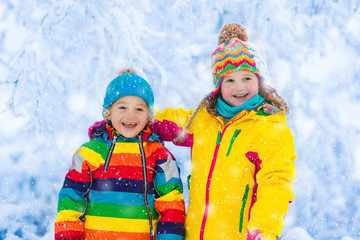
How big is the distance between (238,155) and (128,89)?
30.4 inches

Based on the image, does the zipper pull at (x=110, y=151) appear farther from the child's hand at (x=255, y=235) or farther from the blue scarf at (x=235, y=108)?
the child's hand at (x=255, y=235)

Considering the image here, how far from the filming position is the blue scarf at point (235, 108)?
7.00ft

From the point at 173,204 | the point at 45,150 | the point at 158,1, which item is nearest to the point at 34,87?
the point at 45,150

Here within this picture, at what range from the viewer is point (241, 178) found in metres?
2.00

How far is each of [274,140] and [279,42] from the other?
2848 mm

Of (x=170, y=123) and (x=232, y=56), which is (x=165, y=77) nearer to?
(x=170, y=123)

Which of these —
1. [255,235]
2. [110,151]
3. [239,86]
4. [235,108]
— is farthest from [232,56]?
[255,235]

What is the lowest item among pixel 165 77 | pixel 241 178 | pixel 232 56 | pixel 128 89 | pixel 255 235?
pixel 255 235

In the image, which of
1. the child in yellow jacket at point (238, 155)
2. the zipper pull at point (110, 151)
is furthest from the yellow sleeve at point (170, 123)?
the zipper pull at point (110, 151)

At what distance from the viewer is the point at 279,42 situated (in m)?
4.50

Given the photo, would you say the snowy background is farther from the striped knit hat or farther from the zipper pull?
the zipper pull

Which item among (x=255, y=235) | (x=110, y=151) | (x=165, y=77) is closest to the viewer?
(x=255, y=235)

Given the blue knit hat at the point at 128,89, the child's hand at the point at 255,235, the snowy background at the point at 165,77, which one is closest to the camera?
the child's hand at the point at 255,235

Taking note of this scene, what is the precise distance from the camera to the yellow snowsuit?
5.98ft
